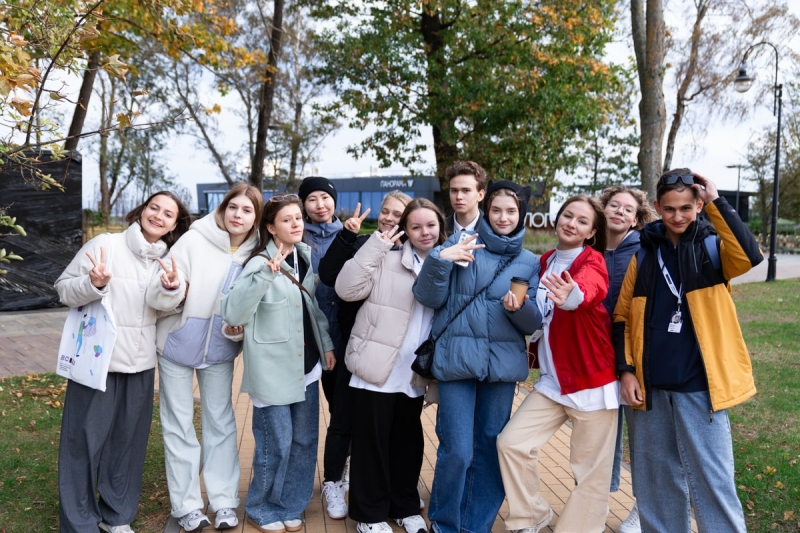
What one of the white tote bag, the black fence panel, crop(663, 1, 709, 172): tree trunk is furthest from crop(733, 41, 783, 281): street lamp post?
the white tote bag

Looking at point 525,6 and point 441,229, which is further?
point 525,6

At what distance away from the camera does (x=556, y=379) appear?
145 inches

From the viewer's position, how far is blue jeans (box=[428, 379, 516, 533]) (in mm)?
3715

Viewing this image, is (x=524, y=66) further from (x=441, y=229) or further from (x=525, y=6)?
(x=441, y=229)

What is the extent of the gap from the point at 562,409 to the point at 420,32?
42.3 feet

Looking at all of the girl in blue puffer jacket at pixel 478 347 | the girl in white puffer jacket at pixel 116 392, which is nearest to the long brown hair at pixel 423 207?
the girl in blue puffer jacket at pixel 478 347

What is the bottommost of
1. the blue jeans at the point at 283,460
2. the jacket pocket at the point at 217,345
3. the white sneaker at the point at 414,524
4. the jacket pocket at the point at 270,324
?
the white sneaker at the point at 414,524

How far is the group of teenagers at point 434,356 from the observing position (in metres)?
3.34

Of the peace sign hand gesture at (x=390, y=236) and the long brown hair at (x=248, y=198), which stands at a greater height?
the long brown hair at (x=248, y=198)

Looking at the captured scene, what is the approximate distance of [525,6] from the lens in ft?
47.3

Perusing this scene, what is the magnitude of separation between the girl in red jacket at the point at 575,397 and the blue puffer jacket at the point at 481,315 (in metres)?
0.17

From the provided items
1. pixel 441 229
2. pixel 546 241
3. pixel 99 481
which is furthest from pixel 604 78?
pixel 546 241

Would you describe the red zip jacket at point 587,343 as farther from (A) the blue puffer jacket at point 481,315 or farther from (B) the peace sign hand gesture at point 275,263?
(B) the peace sign hand gesture at point 275,263

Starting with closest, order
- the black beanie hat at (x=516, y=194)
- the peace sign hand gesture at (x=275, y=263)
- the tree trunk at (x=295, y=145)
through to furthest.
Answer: the peace sign hand gesture at (x=275, y=263) < the black beanie hat at (x=516, y=194) < the tree trunk at (x=295, y=145)
